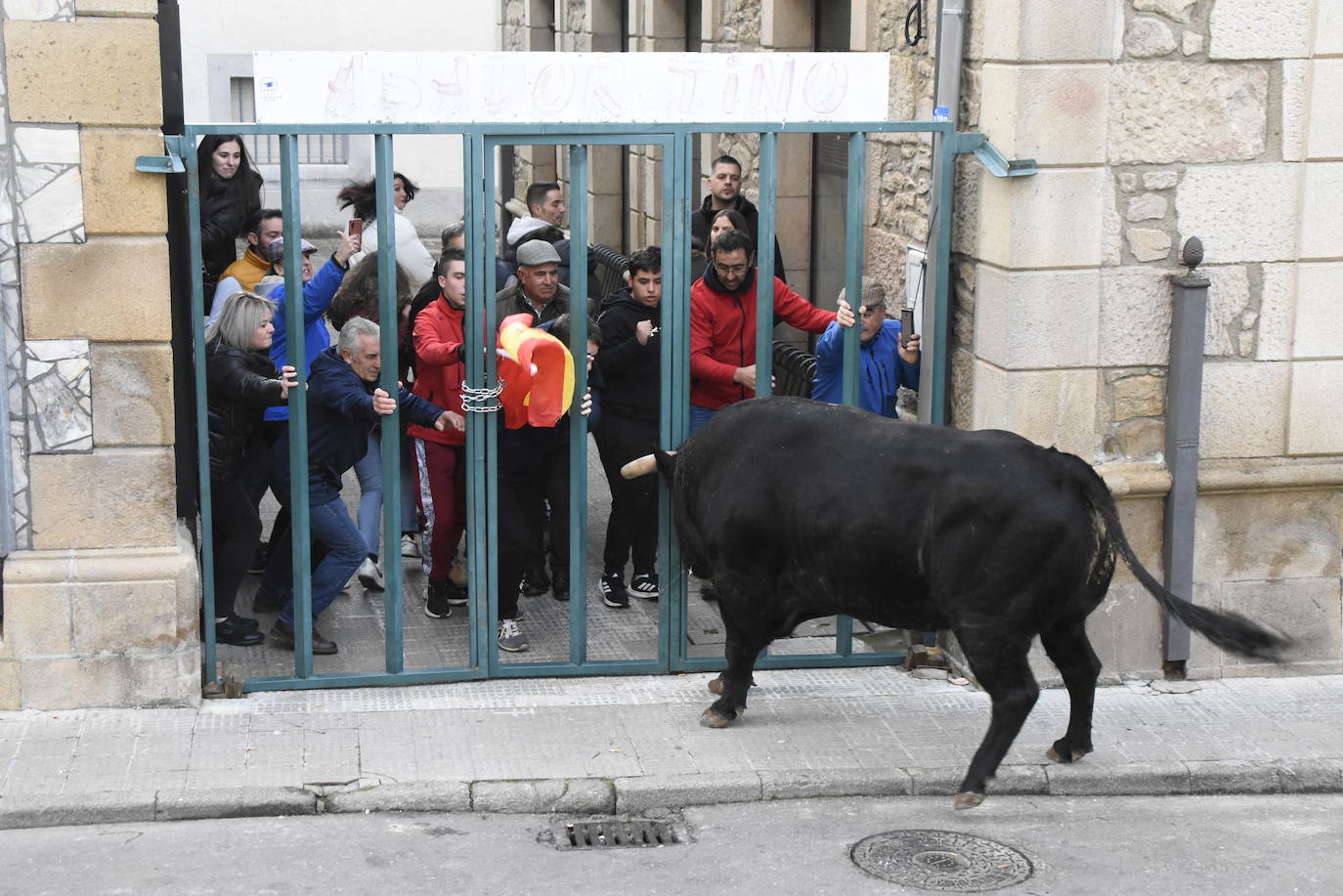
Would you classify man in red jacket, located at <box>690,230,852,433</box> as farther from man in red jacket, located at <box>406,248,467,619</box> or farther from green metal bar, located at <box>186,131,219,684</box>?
green metal bar, located at <box>186,131,219,684</box>

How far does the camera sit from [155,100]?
636cm

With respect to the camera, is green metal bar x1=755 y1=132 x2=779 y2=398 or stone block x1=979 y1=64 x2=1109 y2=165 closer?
stone block x1=979 y1=64 x2=1109 y2=165

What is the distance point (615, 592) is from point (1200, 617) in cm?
298

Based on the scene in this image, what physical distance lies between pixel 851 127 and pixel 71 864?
398 centimetres

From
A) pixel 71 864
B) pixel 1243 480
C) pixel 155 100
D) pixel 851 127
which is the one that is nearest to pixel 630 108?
pixel 851 127

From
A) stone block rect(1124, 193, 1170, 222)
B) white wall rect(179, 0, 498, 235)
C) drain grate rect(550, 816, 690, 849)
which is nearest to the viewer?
A: drain grate rect(550, 816, 690, 849)

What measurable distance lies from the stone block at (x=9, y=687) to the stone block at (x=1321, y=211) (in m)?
5.36

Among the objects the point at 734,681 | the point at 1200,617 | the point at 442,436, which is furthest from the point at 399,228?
the point at 1200,617

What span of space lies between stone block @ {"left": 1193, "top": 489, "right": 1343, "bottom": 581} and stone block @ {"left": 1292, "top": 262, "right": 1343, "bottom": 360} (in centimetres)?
61

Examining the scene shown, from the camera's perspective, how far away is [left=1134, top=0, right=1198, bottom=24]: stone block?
22.5 ft

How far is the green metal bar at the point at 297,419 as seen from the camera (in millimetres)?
6633

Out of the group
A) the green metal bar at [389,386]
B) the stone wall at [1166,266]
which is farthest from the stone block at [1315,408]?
the green metal bar at [389,386]

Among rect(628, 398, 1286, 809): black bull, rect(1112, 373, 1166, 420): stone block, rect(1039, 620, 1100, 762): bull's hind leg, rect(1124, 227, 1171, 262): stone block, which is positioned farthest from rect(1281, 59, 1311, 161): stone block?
rect(1039, 620, 1100, 762): bull's hind leg

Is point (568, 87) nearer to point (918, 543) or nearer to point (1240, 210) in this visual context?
point (918, 543)
